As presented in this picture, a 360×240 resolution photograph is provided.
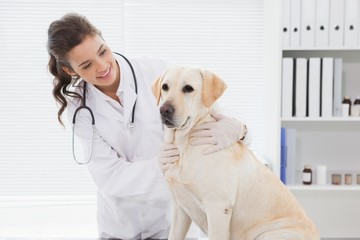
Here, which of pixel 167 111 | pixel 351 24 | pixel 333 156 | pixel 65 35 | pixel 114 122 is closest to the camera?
pixel 167 111

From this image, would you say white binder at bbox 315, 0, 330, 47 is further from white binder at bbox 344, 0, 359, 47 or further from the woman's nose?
the woman's nose

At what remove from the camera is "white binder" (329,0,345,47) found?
2377 millimetres

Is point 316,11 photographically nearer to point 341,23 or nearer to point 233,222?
point 341,23

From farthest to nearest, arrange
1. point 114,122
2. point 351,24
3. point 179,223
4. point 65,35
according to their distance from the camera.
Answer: point 351,24 < point 114,122 < point 65,35 < point 179,223

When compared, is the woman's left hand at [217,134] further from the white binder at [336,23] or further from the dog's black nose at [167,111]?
the white binder at [336,23]

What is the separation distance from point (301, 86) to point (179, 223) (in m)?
1.52

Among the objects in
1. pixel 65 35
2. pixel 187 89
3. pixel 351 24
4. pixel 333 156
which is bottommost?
pixel 333 156

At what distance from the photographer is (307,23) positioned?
2.40 m

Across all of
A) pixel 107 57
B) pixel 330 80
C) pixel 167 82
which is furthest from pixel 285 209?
pixel 330 80

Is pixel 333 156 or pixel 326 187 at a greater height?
pixel 333 156

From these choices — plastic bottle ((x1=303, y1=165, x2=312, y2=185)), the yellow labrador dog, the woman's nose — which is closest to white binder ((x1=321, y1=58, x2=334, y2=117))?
plastic bottle ((x1=303, y1=165, x2=312, y2=185))

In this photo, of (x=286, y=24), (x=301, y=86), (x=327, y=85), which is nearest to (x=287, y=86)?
(x=301, y=86)

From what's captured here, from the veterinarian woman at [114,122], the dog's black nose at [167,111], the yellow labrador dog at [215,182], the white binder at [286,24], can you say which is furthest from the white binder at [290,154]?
the dog's black nose at [167,111]

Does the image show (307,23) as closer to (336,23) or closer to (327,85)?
(336,23)
